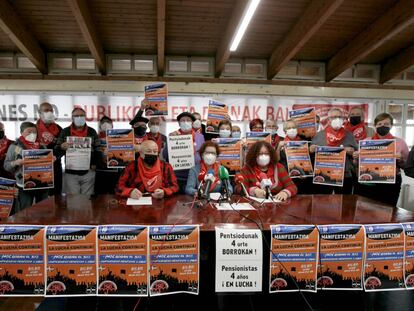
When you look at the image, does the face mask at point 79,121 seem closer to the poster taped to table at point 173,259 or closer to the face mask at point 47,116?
the face mask at point 47,116

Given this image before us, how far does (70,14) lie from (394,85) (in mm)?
6944

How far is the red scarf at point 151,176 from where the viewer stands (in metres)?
2.47

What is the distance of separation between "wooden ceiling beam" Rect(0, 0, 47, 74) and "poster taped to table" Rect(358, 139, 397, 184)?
17.0 feet

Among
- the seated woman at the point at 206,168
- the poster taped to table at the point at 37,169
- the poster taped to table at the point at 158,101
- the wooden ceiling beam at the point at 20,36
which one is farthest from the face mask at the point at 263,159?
the wooden ceiling beam at the point at 20,36

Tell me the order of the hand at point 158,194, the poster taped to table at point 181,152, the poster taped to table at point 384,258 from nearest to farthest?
the poster taped to table at point 384,258 < the hand at point 158,194 < the poster taped to table at point 181,152

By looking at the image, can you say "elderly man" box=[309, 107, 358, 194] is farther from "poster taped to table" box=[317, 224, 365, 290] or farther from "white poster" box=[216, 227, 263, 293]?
"white poster" box=[216, 227, 263, 293]

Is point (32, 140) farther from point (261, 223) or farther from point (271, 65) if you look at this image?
point (271, 65)

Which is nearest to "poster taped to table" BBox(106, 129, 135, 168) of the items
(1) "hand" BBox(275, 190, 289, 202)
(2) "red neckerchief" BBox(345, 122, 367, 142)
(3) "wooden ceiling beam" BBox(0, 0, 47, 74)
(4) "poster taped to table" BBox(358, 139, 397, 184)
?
(1) "hand" BBox(275, 190, 289, 202)

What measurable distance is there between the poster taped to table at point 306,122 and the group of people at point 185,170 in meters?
0.07

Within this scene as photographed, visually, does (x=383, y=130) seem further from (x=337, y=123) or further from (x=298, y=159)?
(x=298, y=159)

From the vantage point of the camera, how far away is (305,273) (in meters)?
1.50

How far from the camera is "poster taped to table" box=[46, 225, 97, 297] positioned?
1.42 meters

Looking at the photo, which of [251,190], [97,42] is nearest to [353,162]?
[251,190]

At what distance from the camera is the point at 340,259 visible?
151 centimetres
